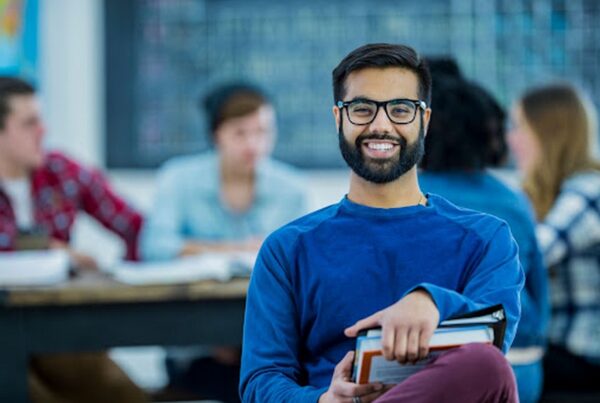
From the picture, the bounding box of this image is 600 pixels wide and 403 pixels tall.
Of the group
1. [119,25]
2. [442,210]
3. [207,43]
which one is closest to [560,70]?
[207,43]

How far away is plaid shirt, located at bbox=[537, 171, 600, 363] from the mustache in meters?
1.73

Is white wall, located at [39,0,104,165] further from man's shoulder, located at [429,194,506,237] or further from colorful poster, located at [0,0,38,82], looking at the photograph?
man's shoulder, located at [429,194,506,237]

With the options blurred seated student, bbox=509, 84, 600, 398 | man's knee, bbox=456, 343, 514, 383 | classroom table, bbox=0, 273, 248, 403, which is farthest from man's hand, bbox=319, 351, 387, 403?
blurred seated student, bbox=509, 84, 600, 398

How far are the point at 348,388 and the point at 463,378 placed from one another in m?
0.13

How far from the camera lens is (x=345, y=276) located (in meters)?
1.23

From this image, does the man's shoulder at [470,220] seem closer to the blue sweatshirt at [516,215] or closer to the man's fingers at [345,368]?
the man's fingers at [345,368]

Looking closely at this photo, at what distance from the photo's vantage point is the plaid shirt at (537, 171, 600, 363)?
283 centimetres

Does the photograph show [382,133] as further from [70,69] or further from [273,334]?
[70,69]

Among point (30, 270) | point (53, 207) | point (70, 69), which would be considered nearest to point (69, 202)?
point (53, 207)

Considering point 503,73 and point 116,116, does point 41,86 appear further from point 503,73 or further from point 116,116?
point 503,73

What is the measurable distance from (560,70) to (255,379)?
3634mm

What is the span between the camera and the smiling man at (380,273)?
114 cm

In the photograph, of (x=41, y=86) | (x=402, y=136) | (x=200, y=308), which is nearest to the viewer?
(x=402, y=136)

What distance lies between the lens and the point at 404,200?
1236 millimetres
